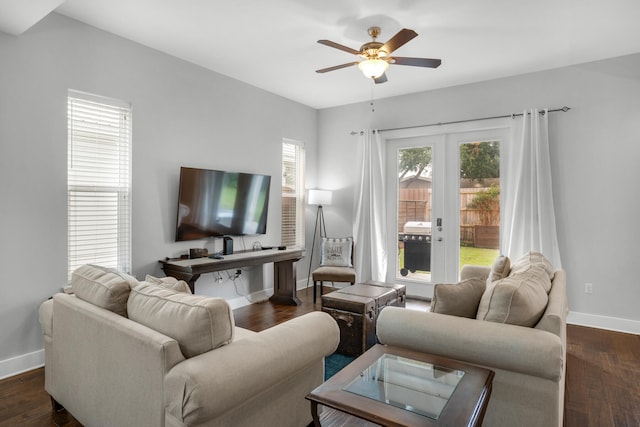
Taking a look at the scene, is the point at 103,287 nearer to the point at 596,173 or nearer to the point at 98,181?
the point at 98,181

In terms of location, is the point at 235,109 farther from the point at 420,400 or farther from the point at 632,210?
the point at 632,210

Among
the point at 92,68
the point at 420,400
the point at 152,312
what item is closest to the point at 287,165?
the point at 92,68

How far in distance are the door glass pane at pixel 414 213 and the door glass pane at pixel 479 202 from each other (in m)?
0.46

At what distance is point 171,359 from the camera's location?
146 cm

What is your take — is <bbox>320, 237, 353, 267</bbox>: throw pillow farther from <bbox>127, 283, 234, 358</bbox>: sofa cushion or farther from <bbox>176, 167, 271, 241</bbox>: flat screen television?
<bbox>127, 283, 234, 358</bbox>: sofa cushion

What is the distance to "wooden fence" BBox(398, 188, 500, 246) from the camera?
16.0 feet

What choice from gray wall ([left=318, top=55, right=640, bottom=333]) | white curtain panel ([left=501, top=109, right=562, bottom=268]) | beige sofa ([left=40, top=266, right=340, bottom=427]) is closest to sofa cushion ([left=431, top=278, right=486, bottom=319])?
beige sofa ([left=40, top=266, right=340, bottom=427])

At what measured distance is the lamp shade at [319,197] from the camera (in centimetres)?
563

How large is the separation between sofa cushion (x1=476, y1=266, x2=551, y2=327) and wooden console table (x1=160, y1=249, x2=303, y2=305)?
2.60 m

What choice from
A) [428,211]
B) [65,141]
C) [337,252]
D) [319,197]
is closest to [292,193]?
[319,197]

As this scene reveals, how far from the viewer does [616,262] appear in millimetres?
3996

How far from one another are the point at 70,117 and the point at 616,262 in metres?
5.52

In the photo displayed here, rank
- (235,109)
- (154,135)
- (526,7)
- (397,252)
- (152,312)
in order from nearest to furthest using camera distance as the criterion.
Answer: (152,312) < (526,7) < (154,135) < (235,109) < (397,252)

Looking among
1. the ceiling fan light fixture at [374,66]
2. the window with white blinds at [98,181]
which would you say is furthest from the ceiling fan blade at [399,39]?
the window with white blinds at [98,181]
